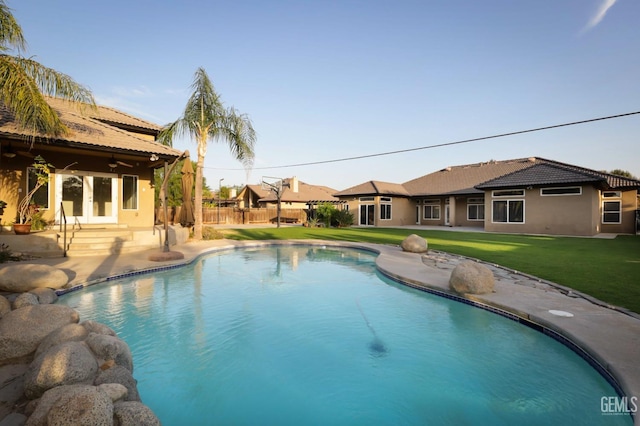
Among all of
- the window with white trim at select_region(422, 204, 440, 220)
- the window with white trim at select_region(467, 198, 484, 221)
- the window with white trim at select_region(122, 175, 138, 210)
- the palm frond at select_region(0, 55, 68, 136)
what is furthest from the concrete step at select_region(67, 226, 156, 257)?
the window with white trim at select_region(467, 198, 484, 221)

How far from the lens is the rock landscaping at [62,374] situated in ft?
7.14

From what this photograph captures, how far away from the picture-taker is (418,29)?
14.2m

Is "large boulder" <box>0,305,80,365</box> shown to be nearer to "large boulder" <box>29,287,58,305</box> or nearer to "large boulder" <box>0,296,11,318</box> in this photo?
"large boulder" <box>0,296,11,318</box>

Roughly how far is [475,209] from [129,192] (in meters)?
26.9

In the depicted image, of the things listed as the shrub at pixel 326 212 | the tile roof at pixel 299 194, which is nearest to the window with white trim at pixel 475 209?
the shrub at pixel 326 212

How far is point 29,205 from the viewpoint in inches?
426

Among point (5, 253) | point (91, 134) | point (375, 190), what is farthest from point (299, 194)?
point (5, 253)

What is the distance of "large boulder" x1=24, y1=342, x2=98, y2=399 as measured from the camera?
265 cm

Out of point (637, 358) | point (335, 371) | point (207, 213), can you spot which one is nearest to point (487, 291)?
point (637, 358)

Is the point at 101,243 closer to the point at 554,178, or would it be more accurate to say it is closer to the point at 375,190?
the point at 375,190

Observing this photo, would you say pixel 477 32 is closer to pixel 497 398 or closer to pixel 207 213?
pixel 497 398

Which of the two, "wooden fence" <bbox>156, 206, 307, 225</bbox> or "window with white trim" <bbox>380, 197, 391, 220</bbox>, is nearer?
"window with white trim" <bbox>380, 197, 391, 220</bbox>

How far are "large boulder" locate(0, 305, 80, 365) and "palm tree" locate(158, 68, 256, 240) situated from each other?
11774 millimetres

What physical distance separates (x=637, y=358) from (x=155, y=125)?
1923cm
